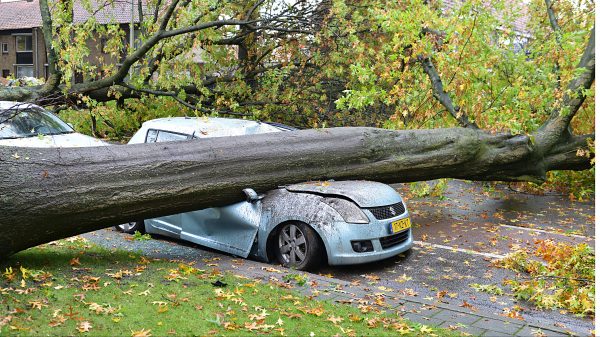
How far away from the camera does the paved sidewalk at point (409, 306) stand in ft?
16.7

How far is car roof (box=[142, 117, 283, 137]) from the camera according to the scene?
8422mm

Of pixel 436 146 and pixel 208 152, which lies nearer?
pixel 208 152

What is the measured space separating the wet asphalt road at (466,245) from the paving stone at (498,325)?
51 centimetres

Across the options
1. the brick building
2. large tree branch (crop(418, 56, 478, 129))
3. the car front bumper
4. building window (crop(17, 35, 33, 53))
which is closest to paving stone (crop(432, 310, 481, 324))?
the car front bumper

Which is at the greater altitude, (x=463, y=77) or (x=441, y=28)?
(x=441, y=28)

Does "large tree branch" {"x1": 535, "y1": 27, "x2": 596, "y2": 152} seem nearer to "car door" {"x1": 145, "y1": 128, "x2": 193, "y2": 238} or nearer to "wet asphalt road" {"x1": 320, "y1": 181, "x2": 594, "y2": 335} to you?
"wet asphalt road" {"x1": 320, "y1": 181, "x2": 594, "y2": 335}

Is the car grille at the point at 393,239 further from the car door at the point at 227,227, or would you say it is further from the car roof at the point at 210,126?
the car roof at the point at 210,126

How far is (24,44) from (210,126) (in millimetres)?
53926

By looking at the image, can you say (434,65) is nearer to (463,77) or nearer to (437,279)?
(463,77)

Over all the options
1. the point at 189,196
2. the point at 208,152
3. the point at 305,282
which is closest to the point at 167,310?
the point at 305,282

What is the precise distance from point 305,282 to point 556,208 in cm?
765

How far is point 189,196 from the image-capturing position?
23.6 ft

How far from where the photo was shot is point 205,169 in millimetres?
7348

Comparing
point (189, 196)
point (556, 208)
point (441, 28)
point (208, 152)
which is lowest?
point (556, 208)
